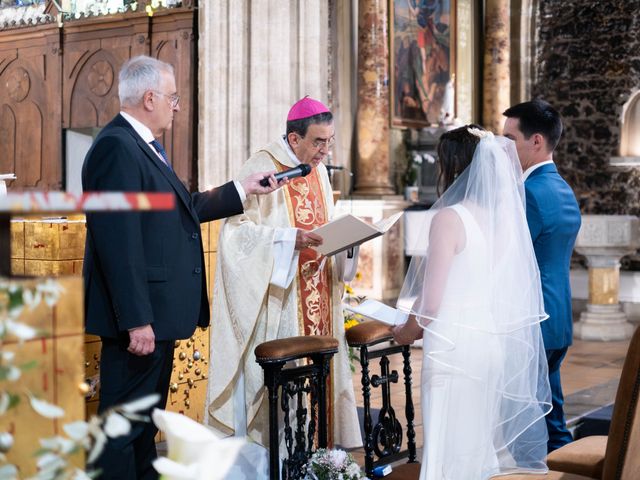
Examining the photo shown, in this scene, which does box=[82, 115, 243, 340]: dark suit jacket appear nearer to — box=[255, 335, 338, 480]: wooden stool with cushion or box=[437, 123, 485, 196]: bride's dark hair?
box=[255, 335, 338, 480]: wooden stool with cushion

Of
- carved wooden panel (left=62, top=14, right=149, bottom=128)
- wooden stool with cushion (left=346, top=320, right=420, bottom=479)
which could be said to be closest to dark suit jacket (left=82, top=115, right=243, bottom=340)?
wooden stool with cushion (left=346, top=320, right=420, bottom=479)

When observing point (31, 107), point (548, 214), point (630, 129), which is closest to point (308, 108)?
point (548, 214)

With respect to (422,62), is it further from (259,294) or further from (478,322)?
(478,322)

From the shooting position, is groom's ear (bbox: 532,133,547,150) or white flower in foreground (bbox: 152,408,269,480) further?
groom's ear (bbox: 532,133,547,150)

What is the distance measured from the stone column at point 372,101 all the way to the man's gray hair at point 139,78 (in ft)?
22.4

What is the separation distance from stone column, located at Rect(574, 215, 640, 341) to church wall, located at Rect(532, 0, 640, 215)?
6.45 feet

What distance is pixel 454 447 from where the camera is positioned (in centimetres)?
312

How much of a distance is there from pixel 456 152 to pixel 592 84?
29.9 ft

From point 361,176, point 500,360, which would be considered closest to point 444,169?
point 500,360

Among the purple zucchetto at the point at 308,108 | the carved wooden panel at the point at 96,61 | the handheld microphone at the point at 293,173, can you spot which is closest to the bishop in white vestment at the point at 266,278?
the purple zucchetto at the point at 308,108

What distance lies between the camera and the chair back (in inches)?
92.5

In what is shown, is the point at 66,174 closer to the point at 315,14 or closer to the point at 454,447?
the point at 315,14

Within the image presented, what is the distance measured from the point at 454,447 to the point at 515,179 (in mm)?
920

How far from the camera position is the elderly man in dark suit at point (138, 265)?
2.92 metres
